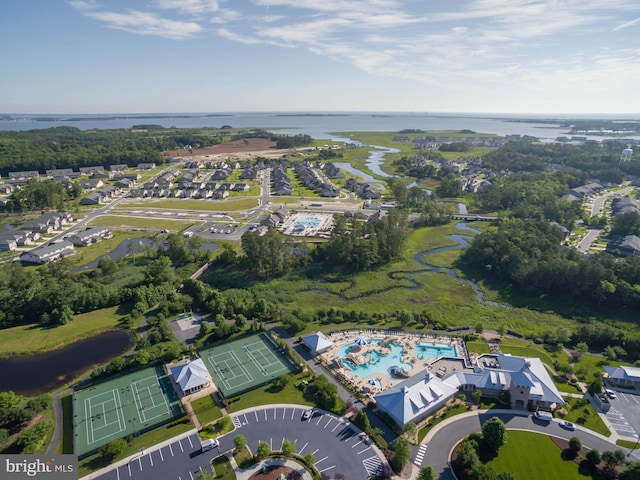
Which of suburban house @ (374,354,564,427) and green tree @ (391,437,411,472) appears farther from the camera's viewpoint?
suburban house @ (374,354,564,427)

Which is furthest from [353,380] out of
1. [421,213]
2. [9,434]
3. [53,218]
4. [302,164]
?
[302,164]

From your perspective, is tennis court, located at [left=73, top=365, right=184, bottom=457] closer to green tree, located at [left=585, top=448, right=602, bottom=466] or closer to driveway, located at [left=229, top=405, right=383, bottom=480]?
driveway, located at [left=229, top=405, right=383, bottom=480]

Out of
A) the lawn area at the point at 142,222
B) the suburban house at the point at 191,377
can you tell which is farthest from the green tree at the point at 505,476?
the lawn area at the point at 142,222

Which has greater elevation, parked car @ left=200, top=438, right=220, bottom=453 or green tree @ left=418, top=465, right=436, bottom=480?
green tree @ left=418, top=465, right=436, bottom=480

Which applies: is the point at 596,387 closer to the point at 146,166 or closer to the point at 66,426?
the point at 66,426

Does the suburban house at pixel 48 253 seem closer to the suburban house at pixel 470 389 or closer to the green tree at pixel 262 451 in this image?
the green tree at pixel 262 451

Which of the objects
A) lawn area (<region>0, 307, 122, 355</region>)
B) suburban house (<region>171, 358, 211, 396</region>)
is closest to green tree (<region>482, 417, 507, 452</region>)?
suburban house (<region>171, 358, 211, 396</region>)
